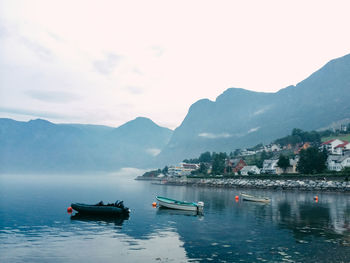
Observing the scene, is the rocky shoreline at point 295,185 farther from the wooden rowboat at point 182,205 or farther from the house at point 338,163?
the wooden rowboat at point 182,205

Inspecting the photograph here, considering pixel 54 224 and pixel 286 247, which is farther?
pixel 54 224

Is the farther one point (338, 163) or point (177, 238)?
point (338, 163)

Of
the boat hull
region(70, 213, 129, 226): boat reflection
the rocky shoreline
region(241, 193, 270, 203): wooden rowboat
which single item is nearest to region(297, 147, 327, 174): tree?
→ the rocky shoreline

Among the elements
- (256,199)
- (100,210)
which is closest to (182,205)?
(100,210)

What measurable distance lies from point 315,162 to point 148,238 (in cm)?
12209

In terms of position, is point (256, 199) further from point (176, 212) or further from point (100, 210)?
point (100, 210)

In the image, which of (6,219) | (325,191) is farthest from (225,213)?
(325,191)

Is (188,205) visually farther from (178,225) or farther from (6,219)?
(6,219)

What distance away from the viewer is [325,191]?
111312 mm

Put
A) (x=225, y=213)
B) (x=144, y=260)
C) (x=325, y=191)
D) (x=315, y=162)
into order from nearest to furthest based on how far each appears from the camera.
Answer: (x=144, y=260), (x=225, y=213), (x=325, y=191), (x=315, y=162)

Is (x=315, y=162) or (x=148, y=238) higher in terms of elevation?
(x=315, y=162)

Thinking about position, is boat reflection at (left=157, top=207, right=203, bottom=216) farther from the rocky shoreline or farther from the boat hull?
the rocky shoreline

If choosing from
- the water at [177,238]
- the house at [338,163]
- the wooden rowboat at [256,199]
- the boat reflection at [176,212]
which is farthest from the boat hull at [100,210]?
the house at [338,163]

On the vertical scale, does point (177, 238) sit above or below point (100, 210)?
below
